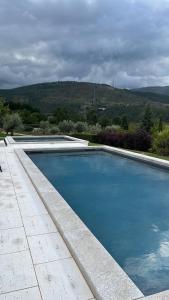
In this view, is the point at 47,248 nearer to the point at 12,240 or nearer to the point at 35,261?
the point at 35,261

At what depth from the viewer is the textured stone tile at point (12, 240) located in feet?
10.0

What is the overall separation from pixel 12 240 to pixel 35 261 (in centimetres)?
54

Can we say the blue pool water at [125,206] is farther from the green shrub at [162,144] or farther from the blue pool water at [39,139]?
the blue pool water at [39,139]

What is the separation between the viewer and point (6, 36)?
16141 millimetres

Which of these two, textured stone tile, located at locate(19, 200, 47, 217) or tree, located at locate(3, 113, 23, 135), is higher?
tree, located at locate(3, 113, 23, 135)

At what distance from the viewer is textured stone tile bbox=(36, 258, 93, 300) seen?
2346mm

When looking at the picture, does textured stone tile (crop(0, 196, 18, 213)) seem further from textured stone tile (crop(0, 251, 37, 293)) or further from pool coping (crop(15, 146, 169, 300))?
textured stone tile (crop(0, 251, 37, 293))

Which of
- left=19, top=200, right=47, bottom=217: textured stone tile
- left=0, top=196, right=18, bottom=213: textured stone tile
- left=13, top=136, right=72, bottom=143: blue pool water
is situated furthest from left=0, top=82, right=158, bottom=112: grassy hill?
left=19, top=200, right=47, bottom=217: textured stone tile

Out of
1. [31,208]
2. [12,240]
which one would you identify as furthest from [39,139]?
[12,240]

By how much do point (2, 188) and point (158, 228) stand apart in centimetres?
292

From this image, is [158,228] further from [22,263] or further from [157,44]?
[157,44]

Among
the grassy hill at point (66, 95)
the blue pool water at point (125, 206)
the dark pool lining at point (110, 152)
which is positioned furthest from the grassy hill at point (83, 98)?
the blue pool water at point (125, 206)

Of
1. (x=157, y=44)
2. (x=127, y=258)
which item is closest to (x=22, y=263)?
(x=127, y=258)

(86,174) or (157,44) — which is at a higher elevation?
(157,44)
